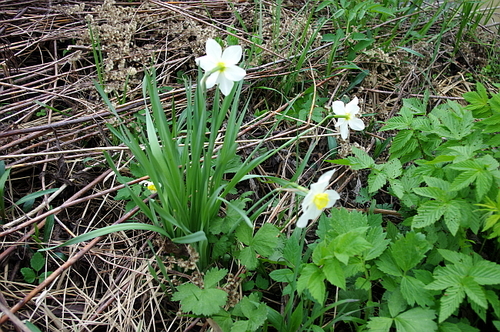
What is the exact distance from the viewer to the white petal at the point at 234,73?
1.15 metres

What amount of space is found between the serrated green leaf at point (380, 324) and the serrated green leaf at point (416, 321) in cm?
2

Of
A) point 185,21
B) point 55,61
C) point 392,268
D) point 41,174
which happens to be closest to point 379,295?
point 392,268

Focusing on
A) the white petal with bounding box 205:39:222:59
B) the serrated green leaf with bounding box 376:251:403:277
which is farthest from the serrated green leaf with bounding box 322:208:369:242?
the white petal with bounding box 205:39:222:59

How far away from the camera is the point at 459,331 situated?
39.8 inches

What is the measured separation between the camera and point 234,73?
1.15m

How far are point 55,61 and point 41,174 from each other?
0.85 meters

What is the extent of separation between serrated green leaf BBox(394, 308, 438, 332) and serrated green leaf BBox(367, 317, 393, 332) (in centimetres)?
2

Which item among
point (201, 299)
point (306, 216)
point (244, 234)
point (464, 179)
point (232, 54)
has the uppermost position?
point (232, 54)

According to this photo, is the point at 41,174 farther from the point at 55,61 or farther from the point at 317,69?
the point at 317,69

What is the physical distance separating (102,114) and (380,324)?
58.0 inches

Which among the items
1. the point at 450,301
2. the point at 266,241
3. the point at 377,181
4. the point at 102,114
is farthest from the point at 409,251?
the point at 102,114

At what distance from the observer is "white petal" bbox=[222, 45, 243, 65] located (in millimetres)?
1143

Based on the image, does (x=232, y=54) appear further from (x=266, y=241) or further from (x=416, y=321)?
(x=416, y=321)

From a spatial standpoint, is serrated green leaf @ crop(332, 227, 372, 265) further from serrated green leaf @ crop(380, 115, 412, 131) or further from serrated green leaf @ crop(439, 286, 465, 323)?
serrated green leaf @ crop(380, 115, 412, 131)
